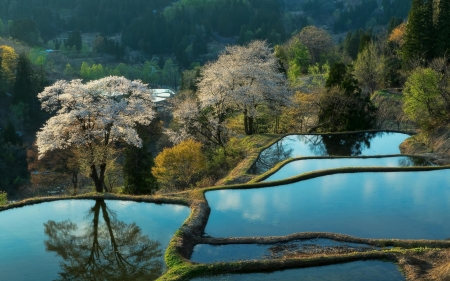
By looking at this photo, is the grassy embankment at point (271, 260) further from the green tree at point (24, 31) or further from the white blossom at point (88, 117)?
the green tree at point (24, 31)

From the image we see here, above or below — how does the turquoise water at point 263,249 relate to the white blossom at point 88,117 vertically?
below

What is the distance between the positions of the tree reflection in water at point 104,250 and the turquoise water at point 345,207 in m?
2.79

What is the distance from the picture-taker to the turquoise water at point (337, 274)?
13586mm

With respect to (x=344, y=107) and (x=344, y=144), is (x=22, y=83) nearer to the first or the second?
(x=344, y=107)

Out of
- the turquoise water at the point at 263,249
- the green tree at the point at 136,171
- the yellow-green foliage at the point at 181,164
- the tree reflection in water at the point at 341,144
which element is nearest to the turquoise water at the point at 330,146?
the tree reflection in water at the point at 341,144

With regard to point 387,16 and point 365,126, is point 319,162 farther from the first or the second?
point 387,16

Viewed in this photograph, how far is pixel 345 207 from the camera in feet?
64.0

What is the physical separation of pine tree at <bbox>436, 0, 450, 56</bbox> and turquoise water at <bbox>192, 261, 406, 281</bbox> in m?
41.8

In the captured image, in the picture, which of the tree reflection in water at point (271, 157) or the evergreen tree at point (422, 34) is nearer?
the tree reflection in water at point (271, 157)

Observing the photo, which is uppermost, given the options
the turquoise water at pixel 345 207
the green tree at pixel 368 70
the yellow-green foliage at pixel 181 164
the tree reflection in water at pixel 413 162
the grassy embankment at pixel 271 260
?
the green tree at pixel 368 70

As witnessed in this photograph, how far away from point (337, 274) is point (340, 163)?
14.1 meters

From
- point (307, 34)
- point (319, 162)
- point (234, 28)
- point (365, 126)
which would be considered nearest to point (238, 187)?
point (319, 162)

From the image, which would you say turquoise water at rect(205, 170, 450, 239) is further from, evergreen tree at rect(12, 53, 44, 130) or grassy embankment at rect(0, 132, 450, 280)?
evergreen tree at rect(12, 53, 44, 130)

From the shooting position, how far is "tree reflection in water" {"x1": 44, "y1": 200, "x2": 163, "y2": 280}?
14.5 metres
